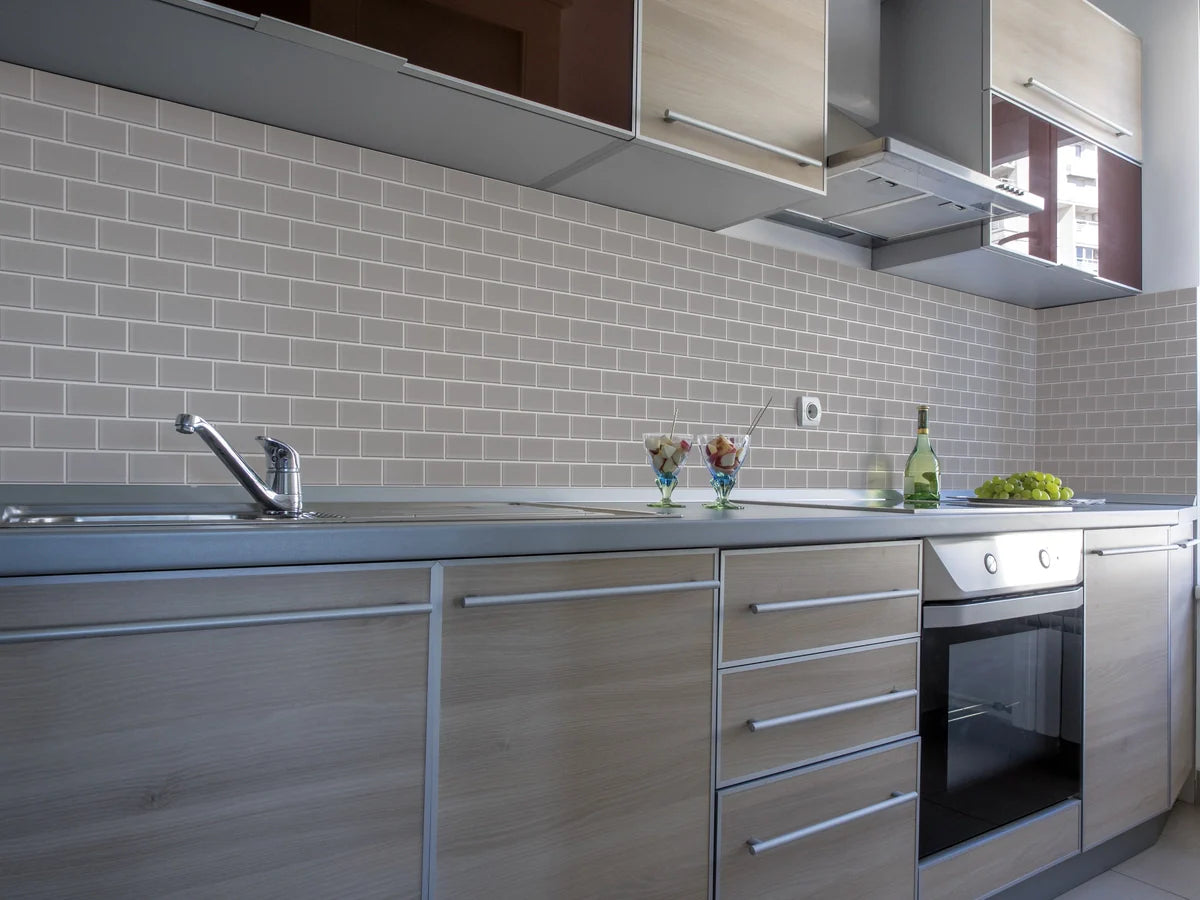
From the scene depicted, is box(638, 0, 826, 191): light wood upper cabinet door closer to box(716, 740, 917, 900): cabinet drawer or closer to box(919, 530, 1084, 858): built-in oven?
box(919, 530, 1084, 858): built-in oven

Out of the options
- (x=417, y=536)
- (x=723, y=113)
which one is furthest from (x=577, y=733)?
(x=723, y=113)

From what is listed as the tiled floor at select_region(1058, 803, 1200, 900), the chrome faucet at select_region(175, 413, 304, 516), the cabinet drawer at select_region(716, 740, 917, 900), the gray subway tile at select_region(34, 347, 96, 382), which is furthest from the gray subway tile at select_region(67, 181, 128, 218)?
the tiled floor at select_region(1058, 803, 1200, 900)

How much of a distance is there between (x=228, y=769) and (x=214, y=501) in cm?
73

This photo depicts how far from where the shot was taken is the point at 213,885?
1015 mm

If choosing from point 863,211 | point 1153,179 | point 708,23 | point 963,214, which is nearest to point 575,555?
point 708,23

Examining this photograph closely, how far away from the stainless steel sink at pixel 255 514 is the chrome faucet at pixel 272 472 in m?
0.03

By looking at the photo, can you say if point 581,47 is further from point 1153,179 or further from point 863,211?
point 1153,179

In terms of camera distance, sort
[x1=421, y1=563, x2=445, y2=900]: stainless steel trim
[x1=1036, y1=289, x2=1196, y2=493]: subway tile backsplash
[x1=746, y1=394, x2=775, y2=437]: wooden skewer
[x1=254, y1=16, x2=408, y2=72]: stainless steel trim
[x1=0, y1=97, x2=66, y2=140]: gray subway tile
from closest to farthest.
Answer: [x1=421, y1=563, x2=445, y2=900]: stainless steel trim → [x1=254, y1=16, x2=408, y2=72]: stainless steel trim → [x1=0, y1=97, x2=66, y2=140]: gray subway tile → [x1=746, y1=394, x2=775, y2=437]: wooden skewer → [x1=1036, y1=289, x2=1196, y2=493]: subway tile backsplash

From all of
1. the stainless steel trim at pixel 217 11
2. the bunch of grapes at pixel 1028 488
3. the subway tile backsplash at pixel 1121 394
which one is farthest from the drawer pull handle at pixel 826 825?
the subway tile backsplash at pixel 1121 394

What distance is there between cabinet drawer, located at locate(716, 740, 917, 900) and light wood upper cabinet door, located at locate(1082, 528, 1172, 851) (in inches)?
29.8

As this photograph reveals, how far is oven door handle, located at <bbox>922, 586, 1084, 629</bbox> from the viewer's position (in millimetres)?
1817

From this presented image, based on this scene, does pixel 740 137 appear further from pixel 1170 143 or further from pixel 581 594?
pixel 1170 143

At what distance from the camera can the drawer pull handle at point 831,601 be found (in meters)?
1.53

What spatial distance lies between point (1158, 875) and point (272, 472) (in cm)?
246
